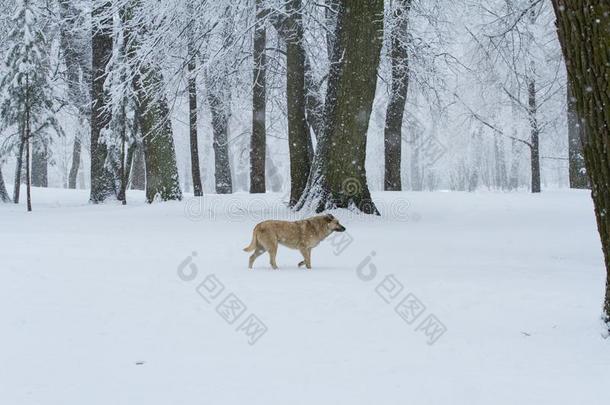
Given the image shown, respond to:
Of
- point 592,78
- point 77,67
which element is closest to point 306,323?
point 592,78

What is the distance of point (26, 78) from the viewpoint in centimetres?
1902

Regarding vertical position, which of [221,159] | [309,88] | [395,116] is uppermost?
[309,88]

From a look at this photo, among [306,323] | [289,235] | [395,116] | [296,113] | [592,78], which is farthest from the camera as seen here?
[395,116]

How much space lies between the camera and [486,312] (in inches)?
198

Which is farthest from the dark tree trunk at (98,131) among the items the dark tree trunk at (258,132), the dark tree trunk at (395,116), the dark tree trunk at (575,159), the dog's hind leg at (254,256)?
the dark tree trunk at (575,159)

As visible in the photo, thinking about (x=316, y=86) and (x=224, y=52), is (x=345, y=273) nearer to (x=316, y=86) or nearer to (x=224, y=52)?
(x=224, y=52)

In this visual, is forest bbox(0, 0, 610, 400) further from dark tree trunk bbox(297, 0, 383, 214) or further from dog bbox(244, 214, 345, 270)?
dog bbox(244, 214, 345, 270)

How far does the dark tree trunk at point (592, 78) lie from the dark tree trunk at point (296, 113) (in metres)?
10.0

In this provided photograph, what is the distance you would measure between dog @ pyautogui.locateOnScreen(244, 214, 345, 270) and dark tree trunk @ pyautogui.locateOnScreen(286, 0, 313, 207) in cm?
596

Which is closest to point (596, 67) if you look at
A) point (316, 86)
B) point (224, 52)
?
point (224, 52)

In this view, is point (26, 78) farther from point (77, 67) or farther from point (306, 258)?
point (306, 258)

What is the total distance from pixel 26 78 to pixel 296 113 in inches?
384

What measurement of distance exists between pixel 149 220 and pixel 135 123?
10890mm

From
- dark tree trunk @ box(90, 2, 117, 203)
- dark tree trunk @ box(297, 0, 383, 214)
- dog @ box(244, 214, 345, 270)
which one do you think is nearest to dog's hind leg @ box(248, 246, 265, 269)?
dog @ box(244, 214, 345, 270)
